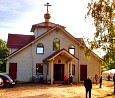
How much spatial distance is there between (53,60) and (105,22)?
11609 millimetres

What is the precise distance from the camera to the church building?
39844 millimetres

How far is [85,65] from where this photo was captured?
139ft

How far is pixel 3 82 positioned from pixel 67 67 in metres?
11.6

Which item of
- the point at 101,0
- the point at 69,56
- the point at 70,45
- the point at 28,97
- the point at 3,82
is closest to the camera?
the point at 28,97

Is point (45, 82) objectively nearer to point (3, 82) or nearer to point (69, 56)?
point (69, 56)

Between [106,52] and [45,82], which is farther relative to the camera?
[45,82]

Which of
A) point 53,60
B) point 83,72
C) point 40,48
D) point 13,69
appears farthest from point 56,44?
point 13,69

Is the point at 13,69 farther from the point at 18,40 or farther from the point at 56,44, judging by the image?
the point at 18,40

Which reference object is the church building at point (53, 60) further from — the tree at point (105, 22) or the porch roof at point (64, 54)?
the tree at point (105, 22)

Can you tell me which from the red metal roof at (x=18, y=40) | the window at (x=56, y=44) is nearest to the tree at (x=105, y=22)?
the window at (x=56, y=44)

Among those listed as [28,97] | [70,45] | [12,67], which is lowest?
[28,97]

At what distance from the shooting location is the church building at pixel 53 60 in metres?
39.8

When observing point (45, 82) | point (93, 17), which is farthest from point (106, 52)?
point (45, 82)

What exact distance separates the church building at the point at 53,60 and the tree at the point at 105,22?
Result: 9472 millimetres
